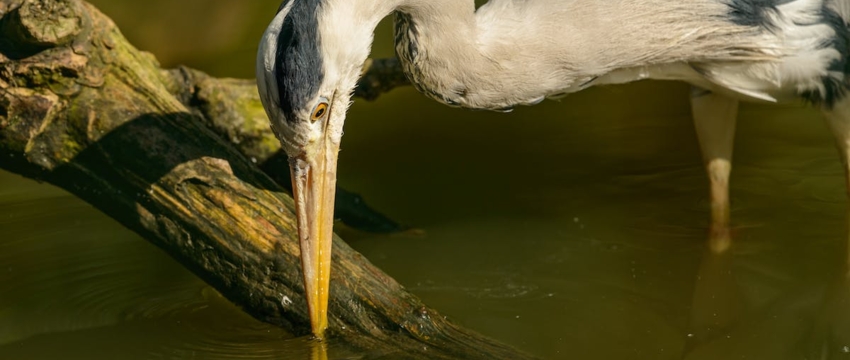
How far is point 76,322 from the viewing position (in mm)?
3594

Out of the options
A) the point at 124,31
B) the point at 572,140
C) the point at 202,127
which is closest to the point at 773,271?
the point at 572,140

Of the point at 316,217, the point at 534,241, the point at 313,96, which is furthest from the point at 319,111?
the point at 534,241

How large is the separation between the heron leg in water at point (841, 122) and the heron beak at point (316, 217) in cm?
181

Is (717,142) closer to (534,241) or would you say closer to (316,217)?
(534,241)

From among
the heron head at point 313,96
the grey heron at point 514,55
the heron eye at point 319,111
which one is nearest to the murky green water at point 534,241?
the heron head at point 313,96

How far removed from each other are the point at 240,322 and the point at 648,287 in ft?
4.59

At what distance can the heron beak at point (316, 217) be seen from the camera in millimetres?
2912

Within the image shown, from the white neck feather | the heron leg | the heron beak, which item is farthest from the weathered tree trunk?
the heron leg

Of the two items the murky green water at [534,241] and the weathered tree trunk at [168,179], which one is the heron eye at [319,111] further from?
the murky green water at [534,241]

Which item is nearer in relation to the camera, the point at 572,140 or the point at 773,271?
the point at 773,271

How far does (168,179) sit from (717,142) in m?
2.19

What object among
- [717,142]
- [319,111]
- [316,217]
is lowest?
[717,142]

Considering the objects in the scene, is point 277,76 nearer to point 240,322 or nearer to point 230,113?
point 240,322

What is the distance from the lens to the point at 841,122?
3738mm
